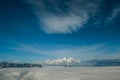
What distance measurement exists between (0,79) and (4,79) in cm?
74

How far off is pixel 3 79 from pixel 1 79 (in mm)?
381

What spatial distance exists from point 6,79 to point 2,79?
2.77 feet

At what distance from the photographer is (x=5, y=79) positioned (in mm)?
34125

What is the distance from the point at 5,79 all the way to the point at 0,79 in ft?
3.07

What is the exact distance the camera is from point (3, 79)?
34312 mm

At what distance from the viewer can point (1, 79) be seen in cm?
3412

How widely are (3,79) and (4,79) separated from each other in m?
0.23

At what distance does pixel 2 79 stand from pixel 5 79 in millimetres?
639

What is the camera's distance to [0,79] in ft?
111

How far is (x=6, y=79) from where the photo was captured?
3409 cm

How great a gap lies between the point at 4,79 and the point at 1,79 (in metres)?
0.56

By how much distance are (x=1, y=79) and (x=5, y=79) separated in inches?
30.7

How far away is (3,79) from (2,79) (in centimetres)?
19
